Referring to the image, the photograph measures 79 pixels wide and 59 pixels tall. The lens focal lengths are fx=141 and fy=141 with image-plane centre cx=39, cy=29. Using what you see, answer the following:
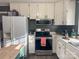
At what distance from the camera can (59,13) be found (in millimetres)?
6035

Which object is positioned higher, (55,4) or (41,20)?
(55,4)

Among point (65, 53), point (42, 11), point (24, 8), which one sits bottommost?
point (65, 53)

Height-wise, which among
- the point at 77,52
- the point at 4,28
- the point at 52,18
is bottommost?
the point at 77,52

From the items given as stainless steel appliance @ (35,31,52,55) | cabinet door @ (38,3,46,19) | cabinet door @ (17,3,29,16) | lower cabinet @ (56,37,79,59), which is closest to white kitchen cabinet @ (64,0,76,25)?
lower cabinet @ (56,37,79,59)

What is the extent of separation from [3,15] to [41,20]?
170 cm

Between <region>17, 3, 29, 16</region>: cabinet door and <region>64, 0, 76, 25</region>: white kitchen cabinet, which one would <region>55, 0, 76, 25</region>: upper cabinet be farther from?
<region>17, 3, 29, 16</region>: cabinet door

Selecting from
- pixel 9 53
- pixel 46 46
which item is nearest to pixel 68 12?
pixel 46 46

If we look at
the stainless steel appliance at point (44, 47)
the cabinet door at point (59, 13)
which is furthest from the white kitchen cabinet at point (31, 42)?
the cabinet door at point (59, 13)

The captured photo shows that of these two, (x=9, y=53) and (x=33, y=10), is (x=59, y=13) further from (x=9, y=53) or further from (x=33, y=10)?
(x=9, y=53)

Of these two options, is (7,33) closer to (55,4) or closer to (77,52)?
(55,4)

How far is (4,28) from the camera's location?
585 cm

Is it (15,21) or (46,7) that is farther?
(46,7)

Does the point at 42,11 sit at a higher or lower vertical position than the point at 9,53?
higher

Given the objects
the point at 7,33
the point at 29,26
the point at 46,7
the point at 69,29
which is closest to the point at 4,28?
the point at 7,33
